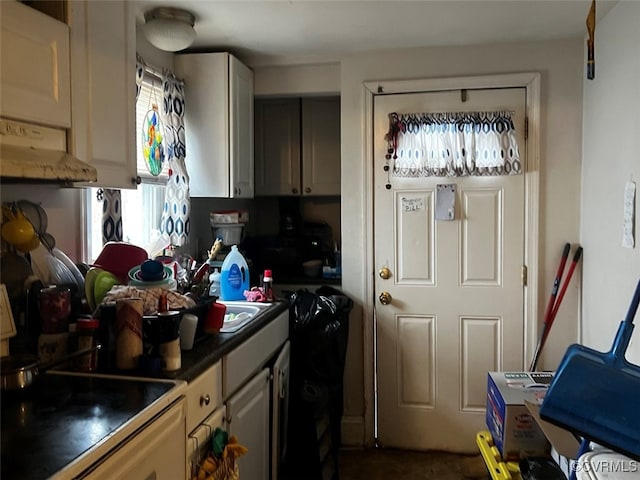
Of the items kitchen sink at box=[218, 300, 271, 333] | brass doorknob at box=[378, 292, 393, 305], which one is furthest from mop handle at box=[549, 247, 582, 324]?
kitchen sink at box=[218, 300, 271, 333]

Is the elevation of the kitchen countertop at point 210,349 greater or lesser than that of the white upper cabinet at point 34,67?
lesser

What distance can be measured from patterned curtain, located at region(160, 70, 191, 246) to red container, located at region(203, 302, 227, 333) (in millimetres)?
779

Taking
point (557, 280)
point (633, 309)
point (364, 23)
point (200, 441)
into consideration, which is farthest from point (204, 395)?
point (557, 280)

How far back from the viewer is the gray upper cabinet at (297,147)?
366cm

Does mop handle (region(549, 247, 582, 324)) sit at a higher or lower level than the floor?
higher

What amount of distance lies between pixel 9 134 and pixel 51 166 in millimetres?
121

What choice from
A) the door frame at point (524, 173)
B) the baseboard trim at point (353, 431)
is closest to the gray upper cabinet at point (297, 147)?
the door frame at point (524, 173)

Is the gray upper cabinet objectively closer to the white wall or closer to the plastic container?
the plastic container

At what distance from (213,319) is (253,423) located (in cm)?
49

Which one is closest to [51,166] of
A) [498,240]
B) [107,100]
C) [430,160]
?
[107,100]

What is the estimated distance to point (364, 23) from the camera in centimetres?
253

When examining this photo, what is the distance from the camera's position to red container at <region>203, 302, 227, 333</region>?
2012 millimetres

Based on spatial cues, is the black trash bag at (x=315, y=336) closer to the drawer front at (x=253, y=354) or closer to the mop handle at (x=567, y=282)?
the drawer front at (x=253, y=354)

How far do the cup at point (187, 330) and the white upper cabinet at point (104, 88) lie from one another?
0.50 metres
